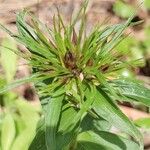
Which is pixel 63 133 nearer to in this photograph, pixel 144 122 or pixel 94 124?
pixel 94 124

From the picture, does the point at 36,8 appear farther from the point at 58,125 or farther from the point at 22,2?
the point at 58,125

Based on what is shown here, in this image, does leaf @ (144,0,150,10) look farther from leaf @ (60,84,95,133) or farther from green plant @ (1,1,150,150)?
leaf @ (60,84,95,133)

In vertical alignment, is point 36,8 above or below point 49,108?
above

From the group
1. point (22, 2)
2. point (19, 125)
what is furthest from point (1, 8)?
point (19, 125)

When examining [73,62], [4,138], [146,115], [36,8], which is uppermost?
[36,8]

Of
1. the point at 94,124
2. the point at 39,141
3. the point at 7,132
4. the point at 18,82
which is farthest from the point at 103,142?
the point at 7,132

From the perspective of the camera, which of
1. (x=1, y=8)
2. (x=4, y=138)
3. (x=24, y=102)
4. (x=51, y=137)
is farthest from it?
(x=1, y=8)

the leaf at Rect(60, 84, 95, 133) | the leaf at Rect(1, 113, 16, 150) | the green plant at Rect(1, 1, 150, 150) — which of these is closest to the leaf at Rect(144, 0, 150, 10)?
the leaf at Rect(1, 113, 16, 150)
